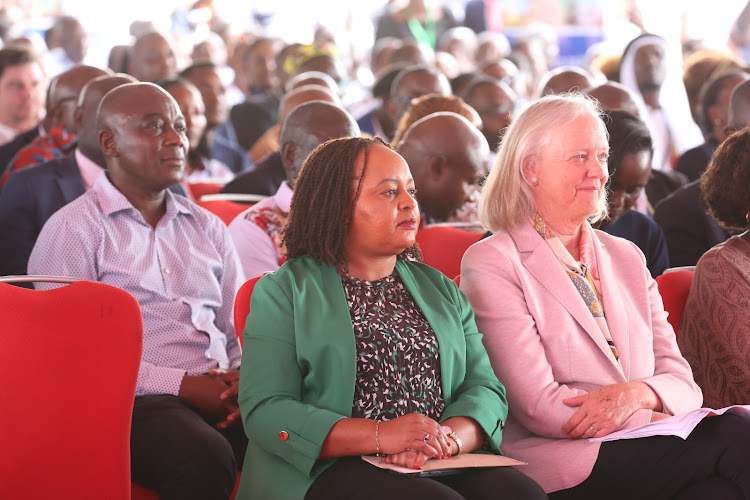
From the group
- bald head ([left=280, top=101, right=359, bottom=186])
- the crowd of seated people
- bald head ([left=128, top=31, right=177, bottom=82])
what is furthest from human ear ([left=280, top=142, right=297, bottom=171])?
bald head ([left=128, top=31, right=177, bottom=82])

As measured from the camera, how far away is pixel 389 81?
269 inches

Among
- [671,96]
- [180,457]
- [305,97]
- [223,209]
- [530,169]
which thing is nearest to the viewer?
[180,457]

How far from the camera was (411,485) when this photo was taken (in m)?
2.09

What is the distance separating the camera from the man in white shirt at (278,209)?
3.45 m

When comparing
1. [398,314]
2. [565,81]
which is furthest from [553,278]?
[565,81]

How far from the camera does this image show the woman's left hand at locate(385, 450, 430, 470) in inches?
84.8

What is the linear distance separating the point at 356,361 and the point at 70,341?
2.15ft

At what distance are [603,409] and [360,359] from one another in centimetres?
64

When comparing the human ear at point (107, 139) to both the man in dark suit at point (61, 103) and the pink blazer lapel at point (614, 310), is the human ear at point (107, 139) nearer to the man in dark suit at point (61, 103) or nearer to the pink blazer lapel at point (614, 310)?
the pink blazer lapel at point (614, 310)

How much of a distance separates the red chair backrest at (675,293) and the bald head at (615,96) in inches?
72.0

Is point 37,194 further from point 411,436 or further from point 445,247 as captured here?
point 411,436

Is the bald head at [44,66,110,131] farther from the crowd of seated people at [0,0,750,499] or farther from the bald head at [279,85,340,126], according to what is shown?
the crowd of seated people at [0,0,750,499]

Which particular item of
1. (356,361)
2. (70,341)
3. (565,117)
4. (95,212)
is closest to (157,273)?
(95,212)

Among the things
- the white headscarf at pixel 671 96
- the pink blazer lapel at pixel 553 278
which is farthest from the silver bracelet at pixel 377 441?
the white headscarf at pixel 671 96
